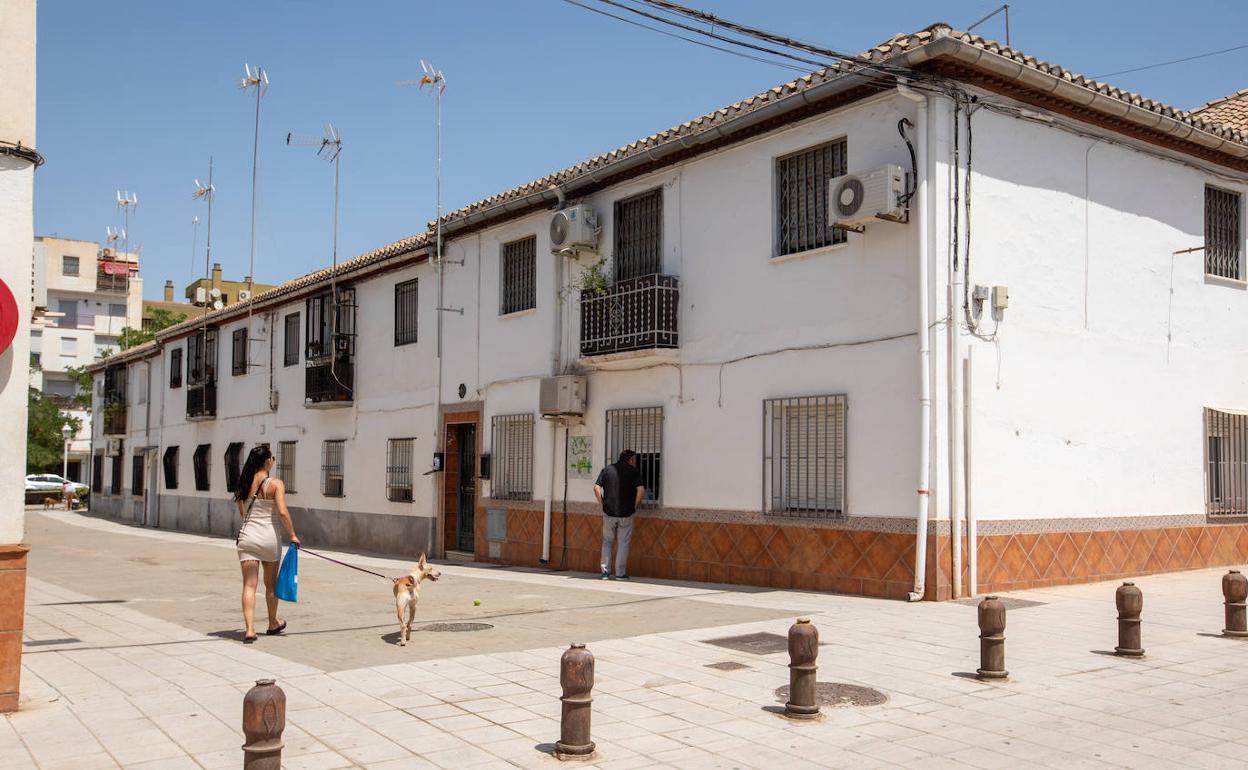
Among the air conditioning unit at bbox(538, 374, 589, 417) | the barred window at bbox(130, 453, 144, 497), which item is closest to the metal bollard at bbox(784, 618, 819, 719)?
the air conditioning unit at bbox(538, 374, 589, 417)

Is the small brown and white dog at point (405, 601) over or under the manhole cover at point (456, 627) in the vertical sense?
over

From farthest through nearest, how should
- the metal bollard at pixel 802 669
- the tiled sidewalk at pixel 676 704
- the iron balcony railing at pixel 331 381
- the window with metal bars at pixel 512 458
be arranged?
the iron balcony railing at pixel 331 381 → the window with metal bars at pixel 512 458 → the metal bollard at pixel 802 669 → the tiled sidewalk at pixel 676 704

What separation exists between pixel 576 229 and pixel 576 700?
10677 millimetres

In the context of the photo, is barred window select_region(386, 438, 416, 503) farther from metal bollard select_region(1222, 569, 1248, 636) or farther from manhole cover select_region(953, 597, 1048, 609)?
metal bollard select_region(1222, 569, 1248, 636)

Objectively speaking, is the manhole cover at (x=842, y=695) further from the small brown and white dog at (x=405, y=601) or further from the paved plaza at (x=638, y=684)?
the small brown and white dog at (x=405, y=601)

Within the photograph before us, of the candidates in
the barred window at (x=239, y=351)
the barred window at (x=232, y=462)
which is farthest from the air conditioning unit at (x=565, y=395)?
the barred window at (x=232, y=462)

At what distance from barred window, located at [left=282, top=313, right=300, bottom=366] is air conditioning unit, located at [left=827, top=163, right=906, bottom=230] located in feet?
55.0

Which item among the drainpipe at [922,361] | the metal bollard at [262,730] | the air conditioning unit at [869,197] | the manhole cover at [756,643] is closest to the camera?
the metal bollard at [262,730]

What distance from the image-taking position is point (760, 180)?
43.0 feet

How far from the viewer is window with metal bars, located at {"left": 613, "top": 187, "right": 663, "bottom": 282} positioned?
14805 mm

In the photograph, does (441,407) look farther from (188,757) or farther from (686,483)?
(188,757)

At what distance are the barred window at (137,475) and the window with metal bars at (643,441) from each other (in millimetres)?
26796

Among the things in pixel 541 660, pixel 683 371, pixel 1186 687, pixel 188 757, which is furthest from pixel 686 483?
pixel 188 757

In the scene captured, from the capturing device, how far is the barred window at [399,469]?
20.2m
